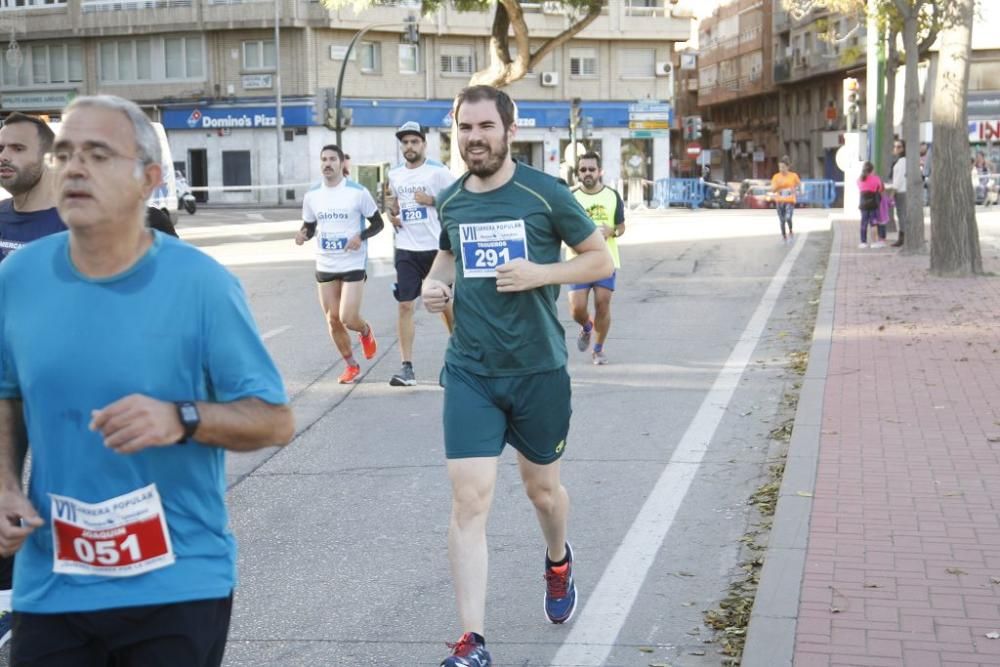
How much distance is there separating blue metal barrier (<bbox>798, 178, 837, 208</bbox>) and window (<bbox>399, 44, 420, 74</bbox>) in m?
17.2

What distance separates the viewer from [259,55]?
2367 inches

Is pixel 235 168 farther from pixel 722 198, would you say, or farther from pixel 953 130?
pixel 953 130

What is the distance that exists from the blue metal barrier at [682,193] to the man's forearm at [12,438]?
5193 cm

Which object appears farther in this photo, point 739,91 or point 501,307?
point 739,91

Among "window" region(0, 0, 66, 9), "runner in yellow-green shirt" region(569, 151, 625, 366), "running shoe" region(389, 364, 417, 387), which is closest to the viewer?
"running shoe" region(389, 364, 417, 387)

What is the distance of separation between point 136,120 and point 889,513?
4766 mm

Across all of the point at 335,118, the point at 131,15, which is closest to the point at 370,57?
the point at 131,15

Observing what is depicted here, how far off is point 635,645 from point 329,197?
7.23 metres

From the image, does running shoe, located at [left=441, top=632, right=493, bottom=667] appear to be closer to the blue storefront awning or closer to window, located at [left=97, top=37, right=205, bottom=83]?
the blue storefront awning

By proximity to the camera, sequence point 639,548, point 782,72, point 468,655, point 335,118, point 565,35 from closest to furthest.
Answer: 1. point 468,655
2. point 639,548
3. point 565,35
4. point 335,118
5. point 782,72

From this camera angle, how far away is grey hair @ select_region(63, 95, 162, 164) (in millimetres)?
2994

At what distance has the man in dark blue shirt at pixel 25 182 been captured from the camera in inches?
247

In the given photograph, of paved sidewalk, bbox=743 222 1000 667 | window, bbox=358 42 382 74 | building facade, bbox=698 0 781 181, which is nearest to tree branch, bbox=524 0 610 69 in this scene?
paved sidewalk, bbox=743 222 1000 667

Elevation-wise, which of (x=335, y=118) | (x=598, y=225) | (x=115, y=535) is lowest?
(x=115, y=535)
